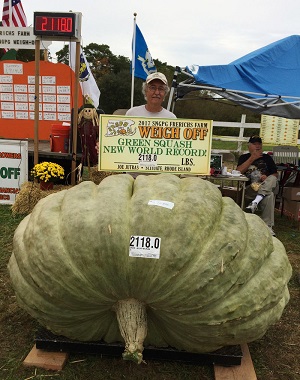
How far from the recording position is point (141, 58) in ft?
28.2

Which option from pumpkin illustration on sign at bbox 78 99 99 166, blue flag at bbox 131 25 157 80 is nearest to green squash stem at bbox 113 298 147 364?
pumpkin illustration on sign at bbox 78 99 99 166

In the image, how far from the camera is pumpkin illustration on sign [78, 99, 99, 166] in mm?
6945

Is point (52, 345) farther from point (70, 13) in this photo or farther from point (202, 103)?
point (202, 103)

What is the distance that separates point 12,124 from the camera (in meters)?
10.5

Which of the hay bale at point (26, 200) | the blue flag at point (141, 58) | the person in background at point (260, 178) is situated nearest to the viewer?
the person in background at point (260, 178)

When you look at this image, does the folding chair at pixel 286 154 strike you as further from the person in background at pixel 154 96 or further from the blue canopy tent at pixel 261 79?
the person in background at pixel 154 96

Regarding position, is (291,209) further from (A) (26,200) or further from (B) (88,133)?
(A) (26,200)

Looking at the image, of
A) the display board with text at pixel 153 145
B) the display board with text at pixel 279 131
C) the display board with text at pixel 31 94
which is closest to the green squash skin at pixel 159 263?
the display board with text at pixel 153 145

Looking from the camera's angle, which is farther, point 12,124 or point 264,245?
point 12,124

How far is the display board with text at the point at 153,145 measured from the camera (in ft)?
11.6

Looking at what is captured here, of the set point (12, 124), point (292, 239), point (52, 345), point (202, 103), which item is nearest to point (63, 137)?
point (12, 124)

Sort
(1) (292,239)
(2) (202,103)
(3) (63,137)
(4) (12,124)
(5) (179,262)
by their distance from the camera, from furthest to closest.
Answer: (2) (202,103), (4) (12,124), (3) (63,137), (1) (292,239), (5) (179,262)

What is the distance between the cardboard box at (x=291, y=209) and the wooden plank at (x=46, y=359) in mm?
4936

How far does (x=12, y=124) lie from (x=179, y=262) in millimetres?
9560
